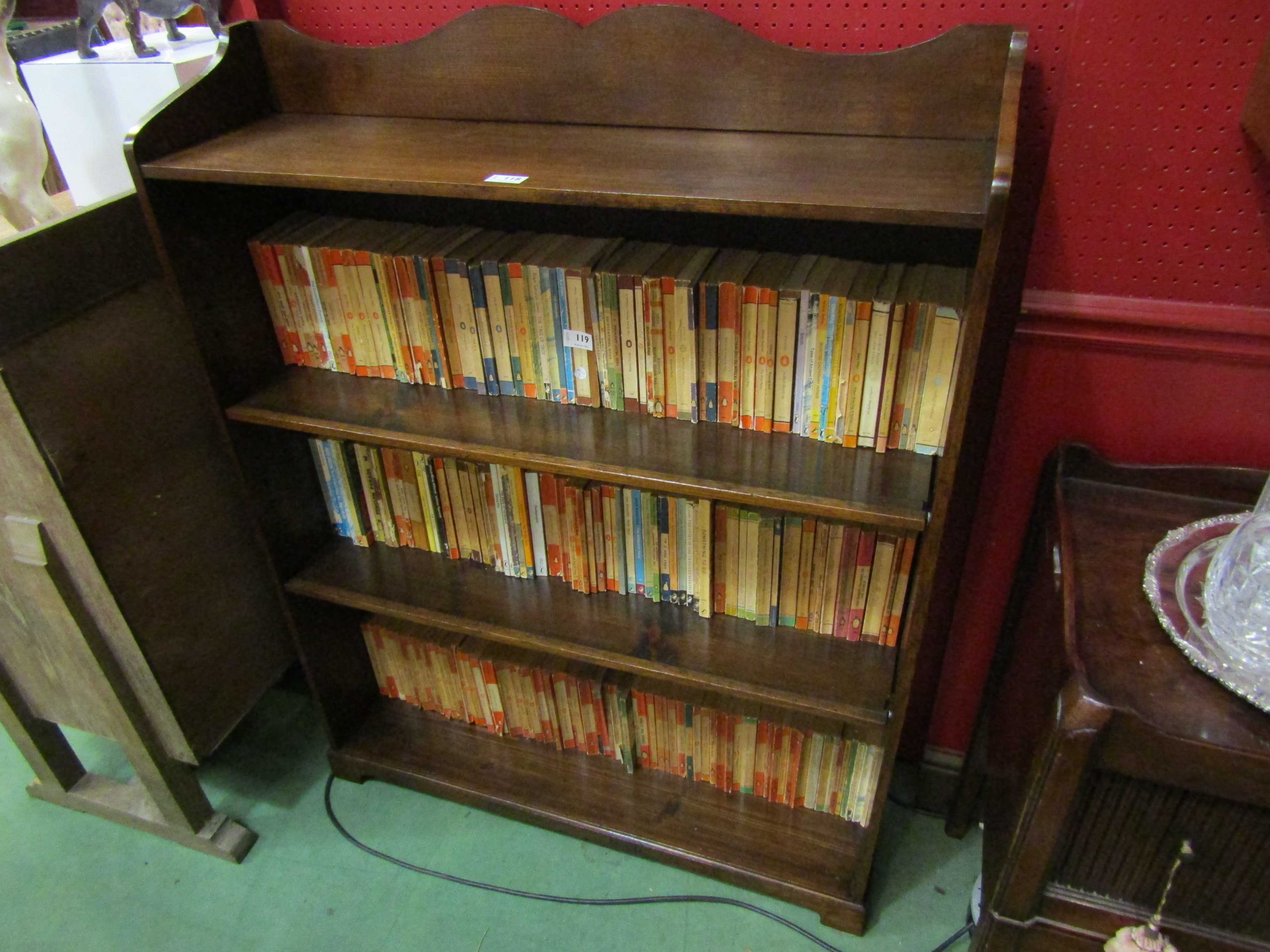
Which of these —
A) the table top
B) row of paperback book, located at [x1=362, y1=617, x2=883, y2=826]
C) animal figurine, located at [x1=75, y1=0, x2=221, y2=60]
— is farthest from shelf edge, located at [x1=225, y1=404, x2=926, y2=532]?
animal figurine, located at [x1=75, y1=0, x2=221, y2=60]

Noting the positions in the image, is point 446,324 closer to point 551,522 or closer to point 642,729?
point 551,522

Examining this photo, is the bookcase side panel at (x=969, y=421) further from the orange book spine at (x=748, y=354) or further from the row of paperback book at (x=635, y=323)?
the orange book spine at (x=748, y=354)

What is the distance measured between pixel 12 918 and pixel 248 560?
78 centimetres

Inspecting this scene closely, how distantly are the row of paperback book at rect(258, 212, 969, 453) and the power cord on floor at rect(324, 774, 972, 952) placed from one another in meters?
0.91

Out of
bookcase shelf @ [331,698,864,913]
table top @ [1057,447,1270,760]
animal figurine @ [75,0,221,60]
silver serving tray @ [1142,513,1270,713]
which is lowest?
bookcase shelf @ [331,698,864,913]

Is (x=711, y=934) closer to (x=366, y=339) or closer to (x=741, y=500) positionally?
(x=741, y=500)

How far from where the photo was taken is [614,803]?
167cm

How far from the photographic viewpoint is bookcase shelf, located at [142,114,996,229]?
0.92 meters

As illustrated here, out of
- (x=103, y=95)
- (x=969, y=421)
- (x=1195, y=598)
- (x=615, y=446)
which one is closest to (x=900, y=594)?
(x=969, y=421)

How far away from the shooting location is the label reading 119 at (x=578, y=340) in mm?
1233

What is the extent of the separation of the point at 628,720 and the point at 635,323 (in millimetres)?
823

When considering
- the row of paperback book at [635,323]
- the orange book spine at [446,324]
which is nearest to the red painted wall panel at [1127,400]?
the row of paperback book at [635,323]

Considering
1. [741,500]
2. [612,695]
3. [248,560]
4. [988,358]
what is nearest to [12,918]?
[248,560]

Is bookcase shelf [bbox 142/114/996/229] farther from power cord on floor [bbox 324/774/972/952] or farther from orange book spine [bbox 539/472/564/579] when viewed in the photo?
power cord on floor [bbox 324/774/972/952]
